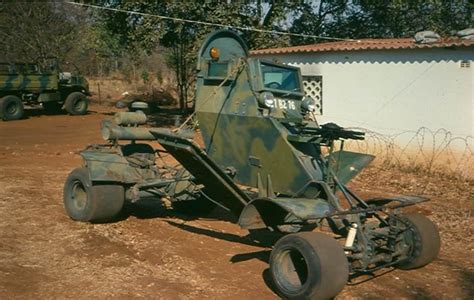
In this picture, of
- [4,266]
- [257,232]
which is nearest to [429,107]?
[257,232]

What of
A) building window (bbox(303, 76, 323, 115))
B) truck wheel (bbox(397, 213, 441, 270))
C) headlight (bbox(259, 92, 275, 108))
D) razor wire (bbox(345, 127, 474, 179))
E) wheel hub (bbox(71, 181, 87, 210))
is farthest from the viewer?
building window (bbox(303, 76, 323, 115))

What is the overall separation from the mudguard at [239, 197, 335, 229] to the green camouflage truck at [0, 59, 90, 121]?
17919 mm

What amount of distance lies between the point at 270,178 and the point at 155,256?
149 cm

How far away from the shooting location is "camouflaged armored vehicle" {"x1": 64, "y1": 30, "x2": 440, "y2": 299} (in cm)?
508

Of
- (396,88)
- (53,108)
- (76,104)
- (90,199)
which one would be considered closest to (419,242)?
(90,199)

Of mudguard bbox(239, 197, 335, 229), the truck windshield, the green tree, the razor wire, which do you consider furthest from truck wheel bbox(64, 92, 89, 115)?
mudguard bbox(239, 197, 335, 229)

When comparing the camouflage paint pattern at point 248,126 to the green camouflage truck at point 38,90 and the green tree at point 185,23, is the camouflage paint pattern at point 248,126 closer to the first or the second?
the green tree at point 185,23

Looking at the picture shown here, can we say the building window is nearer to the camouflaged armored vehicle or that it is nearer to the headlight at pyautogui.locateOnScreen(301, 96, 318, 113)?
the camouflaged armored vehicle

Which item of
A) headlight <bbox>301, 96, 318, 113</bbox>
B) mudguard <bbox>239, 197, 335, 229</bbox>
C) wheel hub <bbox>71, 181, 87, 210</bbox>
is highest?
headlight <bbox>301, 96, 318, 113</bbox>

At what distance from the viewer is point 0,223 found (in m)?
7.02

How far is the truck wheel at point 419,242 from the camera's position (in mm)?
5602

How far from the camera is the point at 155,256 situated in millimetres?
6129

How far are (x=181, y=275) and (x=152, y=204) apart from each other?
10.9ft

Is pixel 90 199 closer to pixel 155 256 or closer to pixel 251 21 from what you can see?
pixel 155 256
